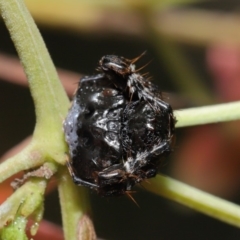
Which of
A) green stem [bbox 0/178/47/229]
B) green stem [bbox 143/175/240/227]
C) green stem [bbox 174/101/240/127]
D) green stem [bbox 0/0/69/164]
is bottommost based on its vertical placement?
green stem [bbox 143/175/240/227]

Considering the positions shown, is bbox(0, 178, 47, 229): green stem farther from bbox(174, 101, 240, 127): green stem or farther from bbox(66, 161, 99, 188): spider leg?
bbox(174, 101, 240, 127): green stem

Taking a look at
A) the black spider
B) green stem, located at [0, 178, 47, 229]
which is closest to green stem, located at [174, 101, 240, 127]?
the black spider

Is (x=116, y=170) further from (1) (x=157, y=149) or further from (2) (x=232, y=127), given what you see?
(2) (x=232, y=127)

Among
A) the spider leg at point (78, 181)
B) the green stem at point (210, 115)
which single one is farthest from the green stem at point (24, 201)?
the green stem at point (210, 115)

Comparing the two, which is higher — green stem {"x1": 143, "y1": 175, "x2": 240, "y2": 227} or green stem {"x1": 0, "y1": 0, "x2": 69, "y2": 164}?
green stem {"x1": 0, "y1": 0, "x2": 69, "y2": 164}

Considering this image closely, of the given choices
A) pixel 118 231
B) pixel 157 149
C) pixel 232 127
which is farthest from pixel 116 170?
pixel 118 231

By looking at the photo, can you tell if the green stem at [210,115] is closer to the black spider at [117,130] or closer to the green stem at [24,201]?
the black spider at [117,130]

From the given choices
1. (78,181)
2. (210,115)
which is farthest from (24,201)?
(210,115)
